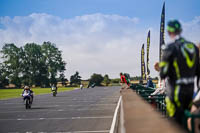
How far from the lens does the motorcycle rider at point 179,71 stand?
3385mm

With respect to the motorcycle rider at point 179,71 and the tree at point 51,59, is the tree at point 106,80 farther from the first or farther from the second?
the motorcycle rider at point 179,71

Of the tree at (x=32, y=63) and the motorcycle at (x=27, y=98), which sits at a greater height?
the tree at (x=32, y=63)

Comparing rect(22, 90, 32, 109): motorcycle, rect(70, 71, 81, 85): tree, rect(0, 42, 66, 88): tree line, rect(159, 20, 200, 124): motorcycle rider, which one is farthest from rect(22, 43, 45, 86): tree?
rect(159, 20, 200, 124): motorcycle rider

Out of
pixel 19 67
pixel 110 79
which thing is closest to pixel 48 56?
pixel 19 67

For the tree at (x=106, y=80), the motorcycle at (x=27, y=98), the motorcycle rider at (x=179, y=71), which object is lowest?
the motorcycle at (x=27, y=98)

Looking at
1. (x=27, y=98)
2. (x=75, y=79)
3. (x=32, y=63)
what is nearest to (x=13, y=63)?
(x=32, y=63)

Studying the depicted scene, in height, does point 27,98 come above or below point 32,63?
below

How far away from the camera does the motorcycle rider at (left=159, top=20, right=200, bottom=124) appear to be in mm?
3385

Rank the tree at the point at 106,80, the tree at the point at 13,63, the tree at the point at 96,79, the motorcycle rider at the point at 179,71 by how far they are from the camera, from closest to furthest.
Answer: the motorcycle rider at the point at 179,71 < the tree at the point at 13,63 < the tree at the point at 96,79 < the tree at the point at 106,80

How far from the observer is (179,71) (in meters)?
3.38

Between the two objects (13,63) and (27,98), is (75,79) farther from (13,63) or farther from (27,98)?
(27,98)

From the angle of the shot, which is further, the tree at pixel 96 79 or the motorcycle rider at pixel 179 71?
the tree at pixel 96 79

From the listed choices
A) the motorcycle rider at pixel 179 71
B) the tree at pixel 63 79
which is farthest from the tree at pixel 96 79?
the motorcycle rider at pixel 179 71

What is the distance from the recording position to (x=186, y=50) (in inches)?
134
